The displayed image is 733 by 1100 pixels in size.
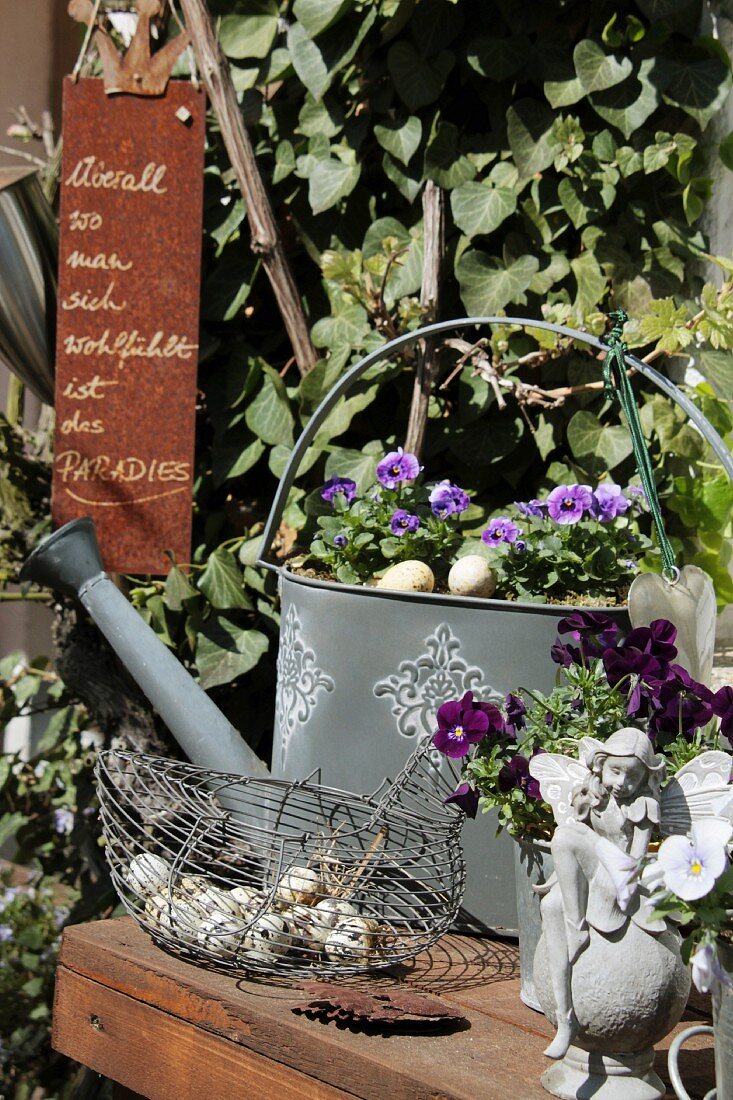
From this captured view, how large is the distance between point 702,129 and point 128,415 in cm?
77

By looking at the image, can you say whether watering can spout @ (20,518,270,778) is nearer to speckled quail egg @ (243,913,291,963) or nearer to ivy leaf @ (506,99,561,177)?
speckled quail egg @ (243,913,291,963)

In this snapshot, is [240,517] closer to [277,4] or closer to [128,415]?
[128,415]

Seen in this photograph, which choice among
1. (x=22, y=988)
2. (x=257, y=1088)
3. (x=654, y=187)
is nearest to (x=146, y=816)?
(x=257, y=1088)

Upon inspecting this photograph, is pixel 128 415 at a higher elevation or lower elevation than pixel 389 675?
higher

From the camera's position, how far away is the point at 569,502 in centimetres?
104

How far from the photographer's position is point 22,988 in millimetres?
2016

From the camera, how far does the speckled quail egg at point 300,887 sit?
85 cm

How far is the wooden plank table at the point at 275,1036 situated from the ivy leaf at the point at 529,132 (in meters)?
0.88

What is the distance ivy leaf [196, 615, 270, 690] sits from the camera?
140 cm

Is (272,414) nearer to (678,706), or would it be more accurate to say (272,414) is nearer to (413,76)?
(413,76)

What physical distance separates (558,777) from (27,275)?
3.70ft

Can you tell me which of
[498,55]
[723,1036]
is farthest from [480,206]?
[723,1036]

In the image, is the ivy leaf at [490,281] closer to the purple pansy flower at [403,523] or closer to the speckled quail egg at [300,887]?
the purple pansy flower at [403,523]

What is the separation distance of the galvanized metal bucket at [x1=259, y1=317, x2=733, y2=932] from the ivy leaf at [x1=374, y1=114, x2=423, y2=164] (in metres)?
0.44
